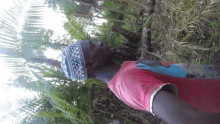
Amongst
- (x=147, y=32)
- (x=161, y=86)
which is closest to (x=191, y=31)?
(x=147, y=32)

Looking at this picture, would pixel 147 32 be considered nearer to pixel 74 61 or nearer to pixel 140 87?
pixel 74 61

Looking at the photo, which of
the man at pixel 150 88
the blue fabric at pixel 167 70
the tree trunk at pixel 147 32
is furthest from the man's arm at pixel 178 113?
the tree trunk at pixel 147 32

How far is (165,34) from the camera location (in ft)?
6.07

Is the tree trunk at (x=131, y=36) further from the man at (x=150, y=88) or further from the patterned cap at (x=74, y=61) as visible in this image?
the patterned cap at (x=74, y=61)

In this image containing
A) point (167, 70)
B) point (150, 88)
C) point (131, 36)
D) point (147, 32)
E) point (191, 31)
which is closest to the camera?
point (150, 88)

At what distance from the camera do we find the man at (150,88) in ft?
2.00

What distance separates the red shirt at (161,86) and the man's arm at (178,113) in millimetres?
40

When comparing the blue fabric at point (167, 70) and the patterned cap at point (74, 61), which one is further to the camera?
the patterned cap at point (74, 61)

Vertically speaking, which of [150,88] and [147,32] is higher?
[147,32]

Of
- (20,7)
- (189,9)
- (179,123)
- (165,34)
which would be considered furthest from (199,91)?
(20,7)

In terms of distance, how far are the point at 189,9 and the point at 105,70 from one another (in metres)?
1.01

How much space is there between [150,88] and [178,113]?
155 mm

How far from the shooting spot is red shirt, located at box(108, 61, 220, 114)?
72cm

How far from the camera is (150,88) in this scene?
0.71 metres
